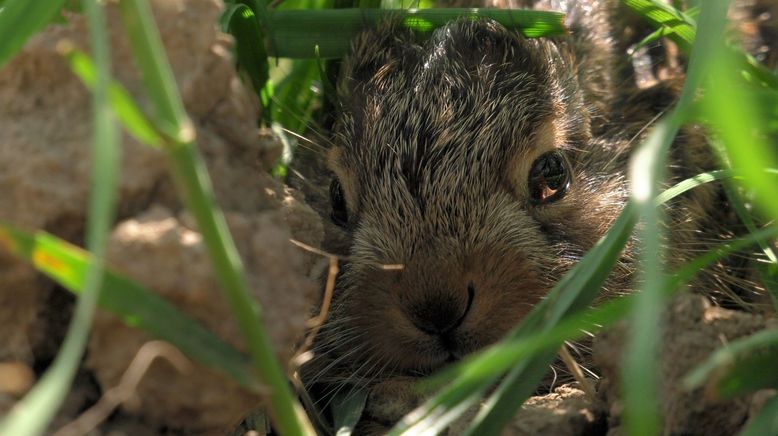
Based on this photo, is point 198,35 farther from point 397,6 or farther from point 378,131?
point 397,6

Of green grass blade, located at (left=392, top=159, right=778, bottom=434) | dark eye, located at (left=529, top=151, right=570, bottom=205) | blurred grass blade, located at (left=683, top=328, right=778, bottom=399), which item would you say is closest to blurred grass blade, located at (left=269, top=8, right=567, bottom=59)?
dark eye, located at (left=529, top=151, right=570, bottom=205)

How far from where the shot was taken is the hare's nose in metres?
2.80

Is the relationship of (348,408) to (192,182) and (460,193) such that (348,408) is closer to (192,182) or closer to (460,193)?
(460,193)

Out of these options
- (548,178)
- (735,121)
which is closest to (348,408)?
(548,178)

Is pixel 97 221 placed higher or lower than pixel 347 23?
higher

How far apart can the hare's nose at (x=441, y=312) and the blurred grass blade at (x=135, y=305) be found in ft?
3.55

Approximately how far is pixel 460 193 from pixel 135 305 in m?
1.66

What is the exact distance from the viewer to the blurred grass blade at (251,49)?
326 cm

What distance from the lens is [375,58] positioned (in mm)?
3580

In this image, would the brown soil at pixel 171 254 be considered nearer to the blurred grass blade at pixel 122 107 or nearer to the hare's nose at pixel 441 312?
the blurred grass blade at pixel 122 107

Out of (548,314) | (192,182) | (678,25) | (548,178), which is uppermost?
(192,182)

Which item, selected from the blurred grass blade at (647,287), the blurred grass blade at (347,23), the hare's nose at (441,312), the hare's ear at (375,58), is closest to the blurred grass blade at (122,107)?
the blurred grass blade at (647,287)

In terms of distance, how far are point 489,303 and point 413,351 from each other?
0.28m

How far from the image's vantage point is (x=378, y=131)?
3.39m
